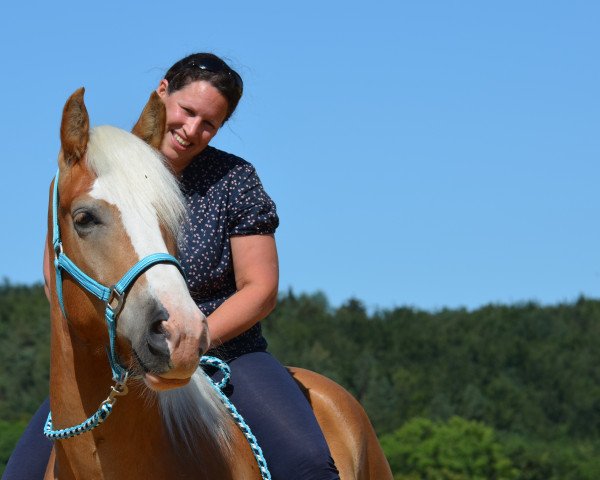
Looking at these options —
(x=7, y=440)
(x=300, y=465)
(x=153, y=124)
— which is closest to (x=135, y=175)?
(x=153, y=124)

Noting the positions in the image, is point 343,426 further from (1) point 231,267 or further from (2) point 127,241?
(2) point 127,241

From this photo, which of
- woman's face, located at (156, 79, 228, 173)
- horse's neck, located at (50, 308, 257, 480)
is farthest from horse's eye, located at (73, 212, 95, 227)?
woman's face, located at (156, 79, 228, 173)

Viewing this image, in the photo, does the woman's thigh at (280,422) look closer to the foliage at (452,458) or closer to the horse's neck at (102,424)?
the horse's neck at (102,424)

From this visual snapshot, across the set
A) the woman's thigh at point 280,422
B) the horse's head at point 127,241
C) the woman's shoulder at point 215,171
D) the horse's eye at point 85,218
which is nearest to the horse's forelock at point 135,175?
the horse's head at point 127,241

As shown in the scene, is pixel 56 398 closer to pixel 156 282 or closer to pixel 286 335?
pixel 156 282

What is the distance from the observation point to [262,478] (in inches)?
202

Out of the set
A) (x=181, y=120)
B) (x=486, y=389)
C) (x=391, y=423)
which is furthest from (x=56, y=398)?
(x=486, y=389)

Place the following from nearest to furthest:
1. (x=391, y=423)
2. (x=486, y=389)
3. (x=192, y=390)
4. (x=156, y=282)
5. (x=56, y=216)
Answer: (x=156, y=282) → (x=56, y=216) → (x=192, y=390) → (x=391, y=423) → (x=486, y=389)

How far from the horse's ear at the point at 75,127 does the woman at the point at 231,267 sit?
75cm

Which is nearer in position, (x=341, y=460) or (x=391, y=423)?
(x=341, y=460)

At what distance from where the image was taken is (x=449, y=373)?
46.8m

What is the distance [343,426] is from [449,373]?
136 feet

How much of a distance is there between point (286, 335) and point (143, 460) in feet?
139

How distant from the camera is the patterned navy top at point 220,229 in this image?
539cm
